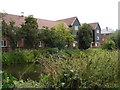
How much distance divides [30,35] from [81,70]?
15.4 m

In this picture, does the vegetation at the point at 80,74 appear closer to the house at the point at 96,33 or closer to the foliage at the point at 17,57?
the foliage at the point at 17,57

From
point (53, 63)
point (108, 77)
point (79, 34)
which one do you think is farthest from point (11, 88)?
point (79, 34)

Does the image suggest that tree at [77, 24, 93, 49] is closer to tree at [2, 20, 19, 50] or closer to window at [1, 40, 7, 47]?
tree at [2, 20, 19, 50]

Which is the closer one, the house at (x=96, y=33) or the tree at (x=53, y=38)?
the tree at (x=53, y=38)

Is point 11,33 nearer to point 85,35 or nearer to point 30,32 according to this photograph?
point 30,32

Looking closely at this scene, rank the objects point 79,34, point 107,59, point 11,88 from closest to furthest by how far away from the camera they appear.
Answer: point 11,88 < point 107,59 < point 79,34

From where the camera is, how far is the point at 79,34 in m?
25.6

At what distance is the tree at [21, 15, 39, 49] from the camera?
1870 centimetres

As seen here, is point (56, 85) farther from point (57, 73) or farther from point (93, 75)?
point (93, 75)

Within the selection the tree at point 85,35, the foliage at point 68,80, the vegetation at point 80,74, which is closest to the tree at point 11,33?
the tree at point 85,35

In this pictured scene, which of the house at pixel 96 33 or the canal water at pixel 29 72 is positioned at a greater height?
the house at pixel 96 33

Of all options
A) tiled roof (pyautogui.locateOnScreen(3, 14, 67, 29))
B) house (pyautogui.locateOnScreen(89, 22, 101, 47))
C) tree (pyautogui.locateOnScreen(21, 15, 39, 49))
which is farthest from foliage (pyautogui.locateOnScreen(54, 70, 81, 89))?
house (pyautogui.locateOnScreen(89, 22, 101, 47))

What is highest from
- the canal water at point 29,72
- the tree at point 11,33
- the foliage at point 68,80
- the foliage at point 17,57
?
the tree at point 11,33

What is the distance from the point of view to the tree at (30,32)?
61.4 feet
